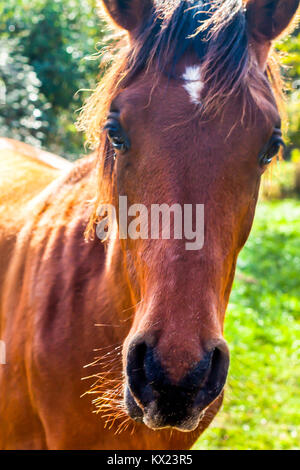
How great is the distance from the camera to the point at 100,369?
2.19m

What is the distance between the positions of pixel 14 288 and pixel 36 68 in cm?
357

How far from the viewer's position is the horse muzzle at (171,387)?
142 cm

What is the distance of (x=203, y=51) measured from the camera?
1.83 meters

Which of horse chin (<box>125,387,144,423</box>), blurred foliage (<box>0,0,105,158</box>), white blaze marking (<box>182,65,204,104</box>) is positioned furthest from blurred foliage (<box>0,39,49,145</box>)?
horse chin (<box>125,387,144,423</box>)

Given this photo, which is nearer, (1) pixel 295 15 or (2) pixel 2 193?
(1) pixel 295 15

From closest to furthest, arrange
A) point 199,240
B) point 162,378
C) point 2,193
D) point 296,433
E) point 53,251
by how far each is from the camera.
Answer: point 162,378
point 199,240
point 53,251
point 2,193
point 296,433

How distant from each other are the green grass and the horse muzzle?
903 millimetres

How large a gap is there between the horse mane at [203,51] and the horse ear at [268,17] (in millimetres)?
59

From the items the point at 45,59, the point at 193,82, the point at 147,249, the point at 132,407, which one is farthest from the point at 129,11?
the point at 45,59

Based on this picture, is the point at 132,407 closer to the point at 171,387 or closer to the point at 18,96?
the point at 171,387

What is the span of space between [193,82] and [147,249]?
0.61m

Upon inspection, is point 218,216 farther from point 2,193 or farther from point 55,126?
point 55,126

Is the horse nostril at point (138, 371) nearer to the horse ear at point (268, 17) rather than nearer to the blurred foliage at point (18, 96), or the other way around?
the horse ear at point (268, 17)
